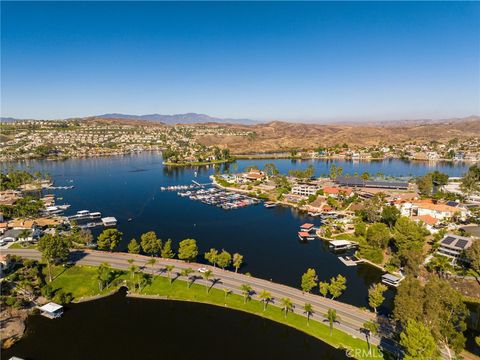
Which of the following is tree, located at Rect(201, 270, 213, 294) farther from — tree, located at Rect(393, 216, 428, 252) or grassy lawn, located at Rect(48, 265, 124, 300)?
tree, located at Rect(393, 216, 428, 252)

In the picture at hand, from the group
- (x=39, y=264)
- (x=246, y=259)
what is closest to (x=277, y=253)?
(x=246, y=259)

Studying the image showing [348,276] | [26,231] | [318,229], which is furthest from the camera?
[318,229]

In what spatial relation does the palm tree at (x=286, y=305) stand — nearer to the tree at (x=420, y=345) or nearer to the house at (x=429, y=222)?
the tree at (x=420, y=345)

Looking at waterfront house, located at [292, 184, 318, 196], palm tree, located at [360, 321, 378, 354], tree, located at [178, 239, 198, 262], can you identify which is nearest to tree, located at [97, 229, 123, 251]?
tree, located at [178, 239, 198, 262]

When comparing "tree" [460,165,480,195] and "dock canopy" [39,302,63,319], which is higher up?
"tree" [460,165,480,195]

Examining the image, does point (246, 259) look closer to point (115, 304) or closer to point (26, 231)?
point (115, 304)

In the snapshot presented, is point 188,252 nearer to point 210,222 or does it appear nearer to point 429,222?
point 210,222

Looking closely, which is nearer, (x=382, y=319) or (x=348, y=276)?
(x=382, y=319)
